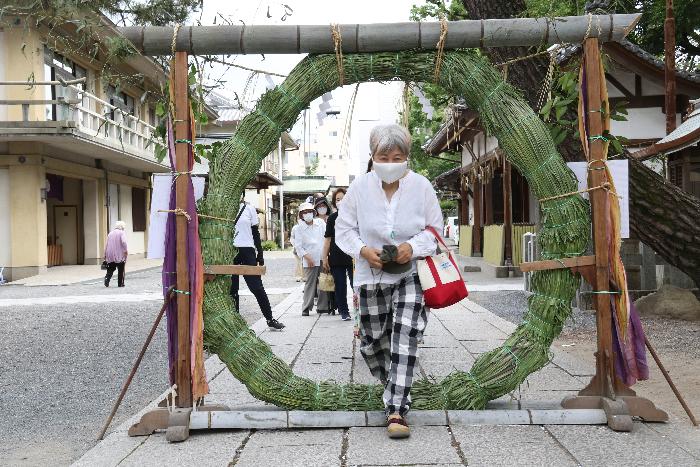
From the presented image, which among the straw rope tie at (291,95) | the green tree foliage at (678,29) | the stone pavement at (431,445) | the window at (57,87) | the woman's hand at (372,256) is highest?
the green tree foliage at (678,29)

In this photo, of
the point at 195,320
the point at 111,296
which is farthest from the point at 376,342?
the point at 111,296

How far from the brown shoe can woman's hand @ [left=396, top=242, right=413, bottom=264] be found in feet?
2.75

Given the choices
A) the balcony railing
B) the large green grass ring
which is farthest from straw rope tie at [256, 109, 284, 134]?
the balcony railing

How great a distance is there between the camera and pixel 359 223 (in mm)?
3932

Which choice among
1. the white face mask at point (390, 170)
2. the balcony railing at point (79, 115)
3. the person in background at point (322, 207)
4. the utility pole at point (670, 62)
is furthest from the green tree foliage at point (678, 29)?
the white face mask at point (390, 170)

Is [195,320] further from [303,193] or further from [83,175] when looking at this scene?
[303,193]

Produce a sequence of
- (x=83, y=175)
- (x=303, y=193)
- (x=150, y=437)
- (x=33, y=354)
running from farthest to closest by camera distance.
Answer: (x=303, y=193), (x=83, y=175), (x=33, y=354), (x=150, y=437)

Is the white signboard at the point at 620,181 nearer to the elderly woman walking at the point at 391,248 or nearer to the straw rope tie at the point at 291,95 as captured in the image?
the elderly woman walking at the point at 391,248

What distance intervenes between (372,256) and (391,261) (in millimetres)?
106

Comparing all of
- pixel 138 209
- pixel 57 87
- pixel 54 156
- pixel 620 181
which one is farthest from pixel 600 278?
pixel 138 209

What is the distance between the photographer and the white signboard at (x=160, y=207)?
13.1ft

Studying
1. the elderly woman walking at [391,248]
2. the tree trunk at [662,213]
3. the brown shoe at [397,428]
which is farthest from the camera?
the tree trunk at [662,213]

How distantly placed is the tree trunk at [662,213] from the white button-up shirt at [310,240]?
3.91 meters

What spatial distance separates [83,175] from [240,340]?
744 inches
